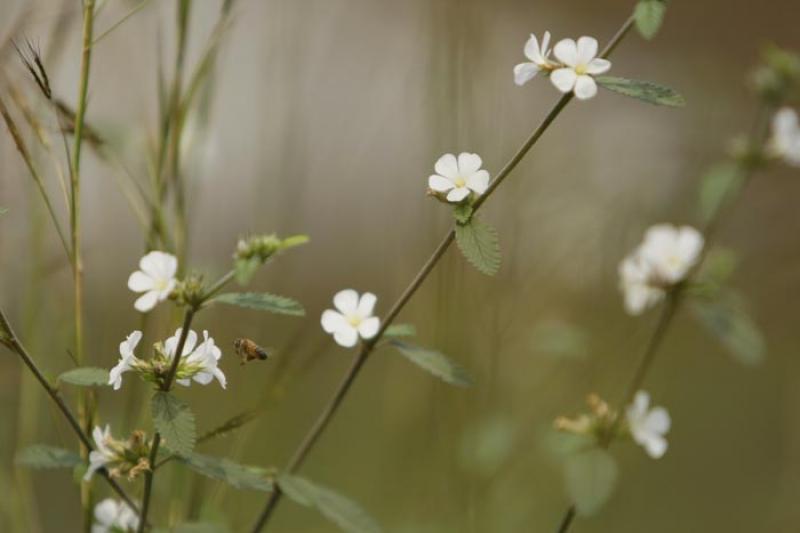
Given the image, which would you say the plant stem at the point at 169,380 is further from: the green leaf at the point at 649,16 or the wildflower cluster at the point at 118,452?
the green leaf at the point at 649,16

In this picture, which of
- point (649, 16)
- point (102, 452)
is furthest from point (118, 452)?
point (649, 16)

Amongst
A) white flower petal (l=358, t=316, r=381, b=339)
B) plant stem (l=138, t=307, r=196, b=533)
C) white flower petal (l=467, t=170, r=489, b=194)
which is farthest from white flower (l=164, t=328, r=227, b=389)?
white flower petal (l=467, t=170, r=489, b=194)

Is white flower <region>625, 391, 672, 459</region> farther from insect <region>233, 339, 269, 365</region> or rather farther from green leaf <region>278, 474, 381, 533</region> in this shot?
insect <region>233, 339, 269, 365</region>

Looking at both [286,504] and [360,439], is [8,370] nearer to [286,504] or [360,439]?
[286,504]

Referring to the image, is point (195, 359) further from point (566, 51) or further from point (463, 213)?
point (566, 51)

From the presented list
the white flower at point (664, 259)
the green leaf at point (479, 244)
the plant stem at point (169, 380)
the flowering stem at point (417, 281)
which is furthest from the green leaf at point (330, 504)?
the white flower at point (664, 259)
